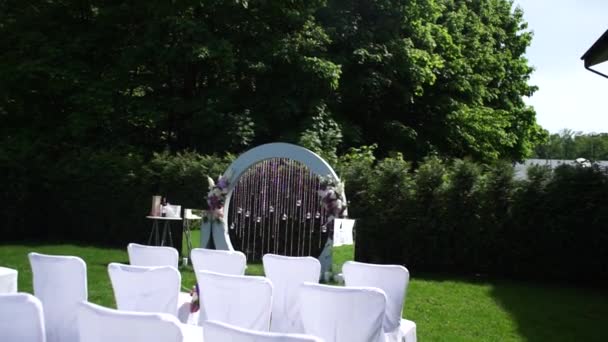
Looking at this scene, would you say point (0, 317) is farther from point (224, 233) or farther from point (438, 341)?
point (224, 233)

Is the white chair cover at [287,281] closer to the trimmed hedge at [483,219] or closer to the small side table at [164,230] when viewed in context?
the small side table at [164,230]

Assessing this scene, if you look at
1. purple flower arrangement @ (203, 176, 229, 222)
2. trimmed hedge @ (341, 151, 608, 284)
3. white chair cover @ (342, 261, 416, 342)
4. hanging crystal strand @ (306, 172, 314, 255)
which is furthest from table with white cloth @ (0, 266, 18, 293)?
trimmed hedge @ (341, 151, 608, 284)

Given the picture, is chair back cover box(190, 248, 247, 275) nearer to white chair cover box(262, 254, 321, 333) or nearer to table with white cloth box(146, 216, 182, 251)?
white chair cover box(262, 254, 321, 333)

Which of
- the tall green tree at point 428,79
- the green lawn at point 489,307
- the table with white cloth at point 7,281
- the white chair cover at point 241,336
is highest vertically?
the tall green tree at point 428,79

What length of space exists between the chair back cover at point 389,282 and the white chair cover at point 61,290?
208cm

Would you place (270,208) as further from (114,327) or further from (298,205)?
(114,327)

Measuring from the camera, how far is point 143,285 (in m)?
4.41

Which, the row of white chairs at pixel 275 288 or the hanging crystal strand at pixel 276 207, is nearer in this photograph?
the row of white chairs at pixel 275 288

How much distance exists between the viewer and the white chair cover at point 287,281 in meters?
5.30

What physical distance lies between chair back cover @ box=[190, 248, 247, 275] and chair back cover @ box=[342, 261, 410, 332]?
1006 mm

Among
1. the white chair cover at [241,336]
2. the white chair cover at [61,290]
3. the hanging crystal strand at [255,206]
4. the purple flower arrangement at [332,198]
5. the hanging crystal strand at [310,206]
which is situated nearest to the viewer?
the white chair cover at [241,336]

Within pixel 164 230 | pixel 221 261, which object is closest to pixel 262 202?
pixel 164 230

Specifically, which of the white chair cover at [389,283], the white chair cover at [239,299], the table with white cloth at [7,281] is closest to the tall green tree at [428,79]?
the table with white cloth at [7,281]

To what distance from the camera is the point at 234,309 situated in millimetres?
4215
